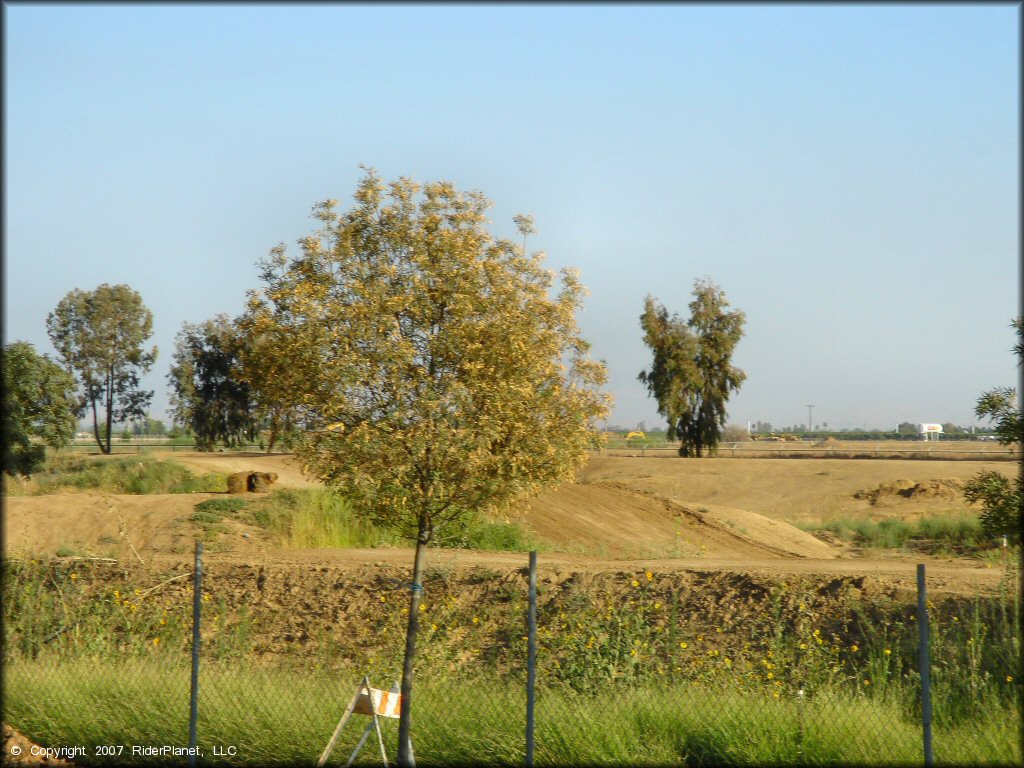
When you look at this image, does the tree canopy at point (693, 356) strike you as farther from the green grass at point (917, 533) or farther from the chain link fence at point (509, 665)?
the chain link fence at point (509, 665)

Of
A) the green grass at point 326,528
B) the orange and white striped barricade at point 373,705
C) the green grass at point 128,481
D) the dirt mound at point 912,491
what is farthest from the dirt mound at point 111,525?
the dirt mound at point 912,491

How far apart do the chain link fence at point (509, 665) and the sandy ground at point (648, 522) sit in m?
1.00

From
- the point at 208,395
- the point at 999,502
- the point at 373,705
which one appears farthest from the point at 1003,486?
the point at 208,395

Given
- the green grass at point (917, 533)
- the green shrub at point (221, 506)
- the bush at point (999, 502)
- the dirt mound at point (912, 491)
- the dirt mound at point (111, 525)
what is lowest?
the green grass at point (917, 533)

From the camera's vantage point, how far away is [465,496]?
7.95 metres

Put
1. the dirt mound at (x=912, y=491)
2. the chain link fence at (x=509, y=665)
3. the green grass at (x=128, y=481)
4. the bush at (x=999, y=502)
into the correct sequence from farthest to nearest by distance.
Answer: the dirt mound at (x=912, y=491) < the green grass at (x=128, y=481) < the bush at (x=999, y=502) < the chain link fence at (x=509, y=665)

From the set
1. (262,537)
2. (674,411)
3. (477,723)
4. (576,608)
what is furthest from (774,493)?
(477,723)

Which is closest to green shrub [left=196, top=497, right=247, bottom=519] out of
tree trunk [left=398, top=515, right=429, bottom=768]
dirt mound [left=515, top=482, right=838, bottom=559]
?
dirt mound [left=515, top=482, right=838, bottom=559]

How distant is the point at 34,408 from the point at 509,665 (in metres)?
24.1

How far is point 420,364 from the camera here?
7.86 m

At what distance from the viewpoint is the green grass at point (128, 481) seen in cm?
2817

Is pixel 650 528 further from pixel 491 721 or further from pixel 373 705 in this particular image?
pixel 373 705

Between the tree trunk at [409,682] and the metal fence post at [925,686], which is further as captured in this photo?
the tree trunk at [409,682]

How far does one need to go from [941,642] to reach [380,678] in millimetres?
5872
